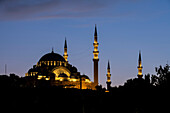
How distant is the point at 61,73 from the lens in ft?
395

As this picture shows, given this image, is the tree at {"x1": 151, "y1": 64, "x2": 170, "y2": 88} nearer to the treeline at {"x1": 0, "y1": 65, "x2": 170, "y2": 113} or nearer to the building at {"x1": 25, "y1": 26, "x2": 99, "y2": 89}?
the treeline at {"x1": 0, "y1": 65, "x2": 170, "y2": 113}

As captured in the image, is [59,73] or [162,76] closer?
[162,76]

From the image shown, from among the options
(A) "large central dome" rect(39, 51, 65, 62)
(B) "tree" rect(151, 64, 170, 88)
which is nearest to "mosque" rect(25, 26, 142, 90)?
(A) "large central dome" rect(39, 51, 65, 62)

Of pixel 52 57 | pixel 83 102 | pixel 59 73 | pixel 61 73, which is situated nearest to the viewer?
pixel 83 102

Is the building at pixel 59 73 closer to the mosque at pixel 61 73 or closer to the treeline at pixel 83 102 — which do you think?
the mosque at pixel 61 73

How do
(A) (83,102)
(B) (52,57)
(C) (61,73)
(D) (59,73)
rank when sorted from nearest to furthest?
1. (A) (83,102)
2. (C) (61,73)
3. (D) (59,73)
4. (B) (52,57)

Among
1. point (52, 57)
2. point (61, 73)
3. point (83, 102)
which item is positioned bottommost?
point (83, 102)

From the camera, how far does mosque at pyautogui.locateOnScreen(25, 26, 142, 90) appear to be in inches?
4462

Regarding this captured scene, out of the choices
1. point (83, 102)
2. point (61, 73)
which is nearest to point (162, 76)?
point (83, 102)

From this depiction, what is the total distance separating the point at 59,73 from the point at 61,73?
1.59 meters

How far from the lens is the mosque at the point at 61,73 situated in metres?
113

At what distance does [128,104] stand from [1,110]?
15.9 metres

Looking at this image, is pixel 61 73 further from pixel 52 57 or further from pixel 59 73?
pixel 52 57

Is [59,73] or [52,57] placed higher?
[52,57]
